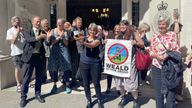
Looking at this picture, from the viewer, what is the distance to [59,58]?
755 cm

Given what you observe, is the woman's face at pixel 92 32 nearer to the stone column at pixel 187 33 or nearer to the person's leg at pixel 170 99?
the person's leg at pixel 170 99

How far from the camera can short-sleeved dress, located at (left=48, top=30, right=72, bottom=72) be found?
748cm

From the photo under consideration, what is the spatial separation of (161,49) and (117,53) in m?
1.30

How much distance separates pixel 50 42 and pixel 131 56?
1.87 meters

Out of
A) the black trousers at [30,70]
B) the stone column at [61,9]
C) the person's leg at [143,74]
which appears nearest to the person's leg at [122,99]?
the person's leg at [143,74]

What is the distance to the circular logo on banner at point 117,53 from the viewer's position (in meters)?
6.55

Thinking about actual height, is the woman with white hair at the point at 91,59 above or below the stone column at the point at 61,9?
below

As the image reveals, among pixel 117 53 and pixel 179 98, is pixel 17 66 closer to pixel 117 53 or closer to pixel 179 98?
pixel 117 53

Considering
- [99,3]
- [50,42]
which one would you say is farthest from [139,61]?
[99,3]

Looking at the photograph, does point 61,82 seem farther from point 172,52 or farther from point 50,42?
point 172,52

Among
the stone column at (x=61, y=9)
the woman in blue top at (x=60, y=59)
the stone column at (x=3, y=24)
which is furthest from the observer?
the stone column at (x=61, y=9)

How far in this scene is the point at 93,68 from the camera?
255 inches

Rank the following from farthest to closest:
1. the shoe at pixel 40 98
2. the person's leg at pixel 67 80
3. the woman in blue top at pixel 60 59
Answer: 1. the person's leg at pixel 67 80
2. the woman in blue top at pixel 60 59
3. the shoe at pixel 40 98

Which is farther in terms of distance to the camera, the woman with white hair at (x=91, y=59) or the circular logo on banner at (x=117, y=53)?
the circular logo on banner at (x=117, y=53)
